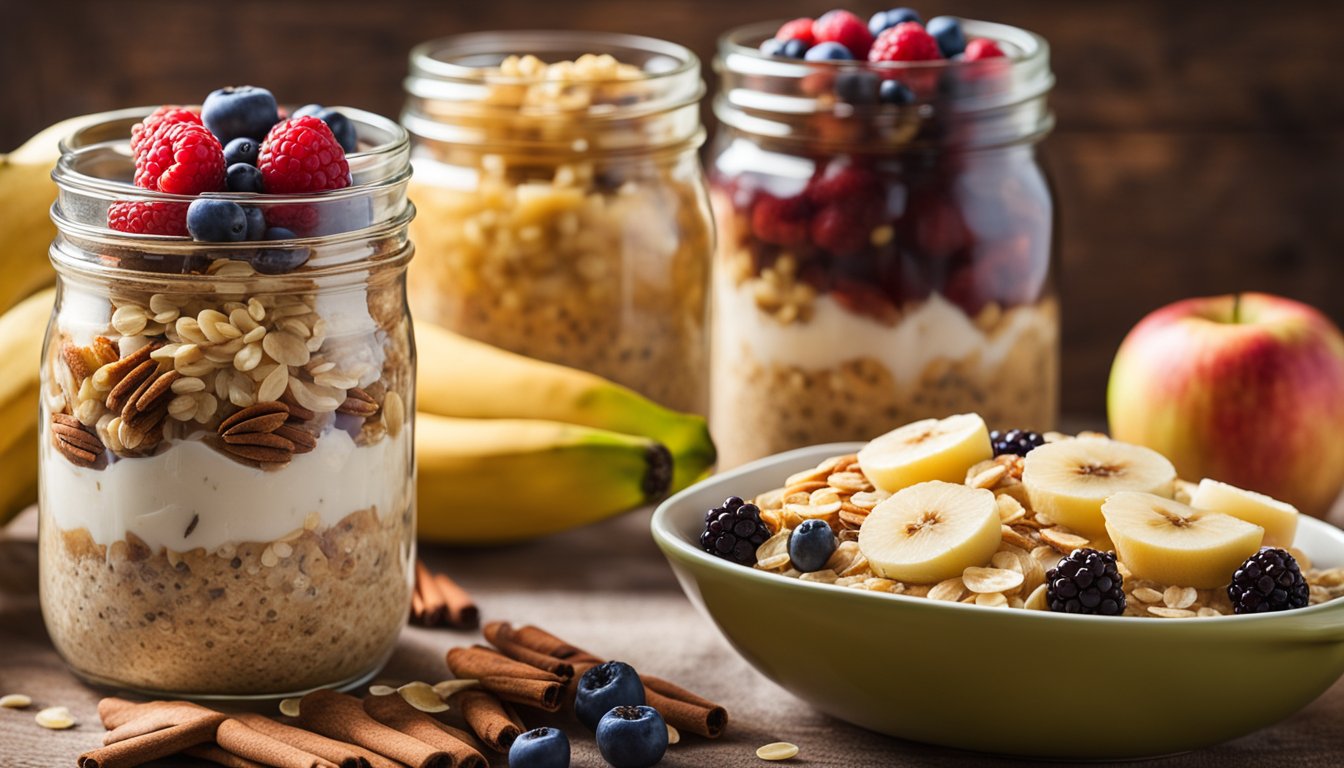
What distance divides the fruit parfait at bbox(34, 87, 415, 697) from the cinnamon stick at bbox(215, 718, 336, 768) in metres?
0.07

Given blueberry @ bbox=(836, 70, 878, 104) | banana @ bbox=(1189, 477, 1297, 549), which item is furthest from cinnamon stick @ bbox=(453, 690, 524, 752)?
blueberry @ bbox=(836, 70, 878, 104)

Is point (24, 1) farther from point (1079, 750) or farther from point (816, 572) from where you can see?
point (1079, 750)

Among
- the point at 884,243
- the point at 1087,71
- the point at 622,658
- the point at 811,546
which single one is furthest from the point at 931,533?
the point at 1087,71

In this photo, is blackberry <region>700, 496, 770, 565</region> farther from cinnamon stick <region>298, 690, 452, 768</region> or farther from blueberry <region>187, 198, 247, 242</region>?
blueberry <region>187, 198, 247, 242</region>

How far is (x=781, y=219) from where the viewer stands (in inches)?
54.4

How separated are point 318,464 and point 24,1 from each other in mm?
1230

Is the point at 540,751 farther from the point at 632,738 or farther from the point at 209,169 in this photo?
the point at 209,169

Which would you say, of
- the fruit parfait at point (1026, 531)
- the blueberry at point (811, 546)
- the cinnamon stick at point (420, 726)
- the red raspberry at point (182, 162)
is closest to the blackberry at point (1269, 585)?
the fruit parfait at point (1026, 531)

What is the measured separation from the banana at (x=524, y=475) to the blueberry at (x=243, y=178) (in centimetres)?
37

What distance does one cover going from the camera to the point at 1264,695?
0.95 metres

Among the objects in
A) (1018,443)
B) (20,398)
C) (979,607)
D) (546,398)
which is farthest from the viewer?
(546,398)

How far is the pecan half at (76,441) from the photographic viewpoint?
3.33 feet

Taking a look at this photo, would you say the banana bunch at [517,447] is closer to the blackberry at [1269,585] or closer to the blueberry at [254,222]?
the blueberry at [254,222]

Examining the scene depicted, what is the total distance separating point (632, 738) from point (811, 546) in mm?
163
